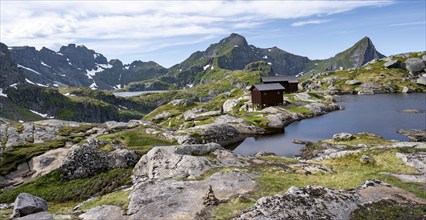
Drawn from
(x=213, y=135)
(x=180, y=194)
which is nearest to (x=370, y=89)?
(x=213, y=135)

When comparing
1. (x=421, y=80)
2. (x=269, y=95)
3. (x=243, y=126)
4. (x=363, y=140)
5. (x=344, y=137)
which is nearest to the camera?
(x=363, y=140)

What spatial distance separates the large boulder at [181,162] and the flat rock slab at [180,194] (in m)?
4.55

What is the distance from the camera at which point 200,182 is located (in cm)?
3056

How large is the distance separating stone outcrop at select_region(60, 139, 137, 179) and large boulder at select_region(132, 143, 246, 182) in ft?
23.3

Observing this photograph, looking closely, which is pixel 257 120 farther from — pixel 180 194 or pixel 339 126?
pixel 180 194

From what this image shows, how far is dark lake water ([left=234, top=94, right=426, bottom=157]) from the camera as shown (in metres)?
75.2

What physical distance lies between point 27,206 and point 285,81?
163 metres

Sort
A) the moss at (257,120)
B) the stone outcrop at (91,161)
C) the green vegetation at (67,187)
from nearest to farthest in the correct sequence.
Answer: the green vegetation at (67,187), the stone outcrop at (91,161), the moss at (257,120)

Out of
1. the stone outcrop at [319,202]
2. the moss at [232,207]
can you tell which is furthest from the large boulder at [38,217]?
the stone outcrop at [319,202]

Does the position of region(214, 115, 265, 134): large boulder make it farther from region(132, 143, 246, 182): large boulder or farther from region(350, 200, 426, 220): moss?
region(350, 200, 426, 220): moss

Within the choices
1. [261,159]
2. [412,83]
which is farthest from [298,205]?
[412,83]

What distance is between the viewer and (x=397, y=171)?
37312mm

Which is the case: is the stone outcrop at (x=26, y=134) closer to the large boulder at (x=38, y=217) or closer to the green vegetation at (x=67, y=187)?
the green vegetation at (x=67, y=187)

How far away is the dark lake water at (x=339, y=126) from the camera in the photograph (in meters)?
75.2
